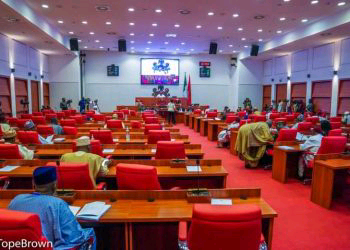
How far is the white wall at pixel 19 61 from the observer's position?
12.4m

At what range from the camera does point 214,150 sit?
870 centimetres

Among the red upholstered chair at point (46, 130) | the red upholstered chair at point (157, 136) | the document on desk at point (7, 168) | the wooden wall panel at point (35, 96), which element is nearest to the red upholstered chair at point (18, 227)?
the document on desk at point (7, 168)

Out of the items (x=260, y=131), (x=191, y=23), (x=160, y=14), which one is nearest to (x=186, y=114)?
(x=191, y=23)

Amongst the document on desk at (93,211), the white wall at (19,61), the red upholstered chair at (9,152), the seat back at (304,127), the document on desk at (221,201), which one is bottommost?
the document on desk at (93,211)

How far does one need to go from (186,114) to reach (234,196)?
1294 cm

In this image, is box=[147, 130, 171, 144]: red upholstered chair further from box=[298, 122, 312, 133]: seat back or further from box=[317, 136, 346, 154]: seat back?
box=[298, 122, 312, 133]: seat back

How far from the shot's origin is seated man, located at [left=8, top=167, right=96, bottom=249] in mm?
1900

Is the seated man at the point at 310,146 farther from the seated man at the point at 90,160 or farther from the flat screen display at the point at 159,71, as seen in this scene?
the flat screen display at the point at 159,71

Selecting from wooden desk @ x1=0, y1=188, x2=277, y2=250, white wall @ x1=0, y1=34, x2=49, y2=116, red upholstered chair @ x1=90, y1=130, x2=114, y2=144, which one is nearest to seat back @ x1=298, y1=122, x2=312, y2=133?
red upholstered chair @ x1=90, y1=130, x2=114, y2=144

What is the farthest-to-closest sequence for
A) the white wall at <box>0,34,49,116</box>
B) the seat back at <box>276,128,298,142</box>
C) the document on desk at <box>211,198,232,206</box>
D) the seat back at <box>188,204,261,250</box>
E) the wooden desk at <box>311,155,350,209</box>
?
the white wall at <box>0,34,49,116</box>, the seat back at <box>276,128,298,142</box>, the wooden desk at <box>311,155,350,209</box>, the document on desk at <box>211,198,232,206</box>, the seat back at <box>188,204,261,250</box>

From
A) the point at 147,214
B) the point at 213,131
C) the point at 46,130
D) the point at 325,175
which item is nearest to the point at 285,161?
the point at 325,175

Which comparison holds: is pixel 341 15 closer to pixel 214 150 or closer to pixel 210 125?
pixel 210 125

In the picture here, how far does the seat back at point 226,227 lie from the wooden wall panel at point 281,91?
1733 cm

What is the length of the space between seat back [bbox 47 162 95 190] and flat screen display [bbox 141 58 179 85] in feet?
59.9
